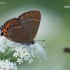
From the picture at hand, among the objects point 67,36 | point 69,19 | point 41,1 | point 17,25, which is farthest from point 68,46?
point 17,25

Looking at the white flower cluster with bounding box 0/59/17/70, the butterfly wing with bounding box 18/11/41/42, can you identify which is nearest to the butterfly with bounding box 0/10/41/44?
the butterfly wing with bounding box 18/11/41/42

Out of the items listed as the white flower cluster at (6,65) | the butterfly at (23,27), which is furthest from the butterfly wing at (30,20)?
the white flower cluster at (6,65)

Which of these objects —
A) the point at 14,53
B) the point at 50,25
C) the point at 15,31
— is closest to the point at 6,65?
the point at 14,53

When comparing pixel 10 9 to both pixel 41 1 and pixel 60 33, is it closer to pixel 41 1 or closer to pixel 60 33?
pixel 41 1

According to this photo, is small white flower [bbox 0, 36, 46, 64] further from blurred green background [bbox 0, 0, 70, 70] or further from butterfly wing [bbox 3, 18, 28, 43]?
blurred green background [bbox 0, 0, 70, 70]

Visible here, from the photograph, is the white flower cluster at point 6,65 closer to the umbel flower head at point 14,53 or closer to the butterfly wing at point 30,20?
the umbel flower head at point 14,53

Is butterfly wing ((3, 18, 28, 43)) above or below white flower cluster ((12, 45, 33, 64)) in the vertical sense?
above

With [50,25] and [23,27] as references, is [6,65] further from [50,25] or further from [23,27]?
[50,25]

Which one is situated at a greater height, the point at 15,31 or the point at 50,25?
the point at 15,31
